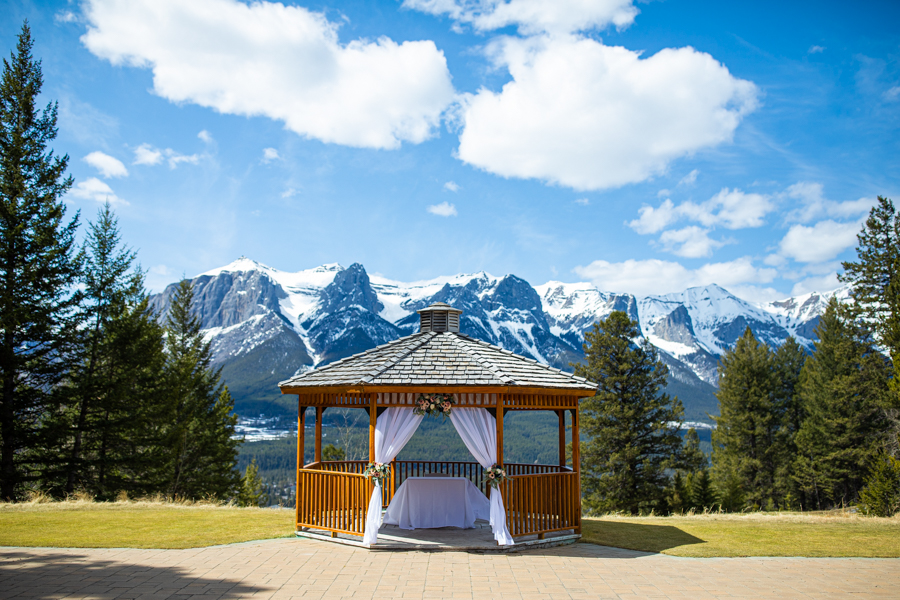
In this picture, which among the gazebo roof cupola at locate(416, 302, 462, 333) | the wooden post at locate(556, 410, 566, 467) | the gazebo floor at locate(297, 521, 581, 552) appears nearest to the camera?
the gazebo floor at locate(297, 521, 581, 552)

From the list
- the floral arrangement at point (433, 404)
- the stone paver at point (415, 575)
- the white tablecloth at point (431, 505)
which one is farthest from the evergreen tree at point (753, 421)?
the floral arrangement at point (433, 404)

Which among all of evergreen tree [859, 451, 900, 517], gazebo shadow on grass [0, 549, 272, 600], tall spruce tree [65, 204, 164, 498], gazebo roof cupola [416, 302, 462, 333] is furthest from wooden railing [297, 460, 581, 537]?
evergreen tree [859, 451, 900, 517]

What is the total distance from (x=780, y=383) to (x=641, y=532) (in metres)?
25.1

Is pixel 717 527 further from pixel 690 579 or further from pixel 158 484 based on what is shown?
pixel 158 484

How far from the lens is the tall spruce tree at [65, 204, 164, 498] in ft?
63.7

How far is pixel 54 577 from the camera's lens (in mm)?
7340

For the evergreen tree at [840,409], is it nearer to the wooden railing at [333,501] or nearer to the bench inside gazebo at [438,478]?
the bench inside gazebo at [438,478]

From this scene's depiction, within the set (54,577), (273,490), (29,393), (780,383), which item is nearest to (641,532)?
(54,577)

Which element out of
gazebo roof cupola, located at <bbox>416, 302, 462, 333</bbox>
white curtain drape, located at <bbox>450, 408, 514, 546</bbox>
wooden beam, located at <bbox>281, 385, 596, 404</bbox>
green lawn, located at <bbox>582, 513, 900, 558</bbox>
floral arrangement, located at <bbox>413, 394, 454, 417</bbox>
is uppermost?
gazebo roof cupola, located at <bbox>416, 302, 462, 333</bbox>

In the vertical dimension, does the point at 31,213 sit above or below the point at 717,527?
above

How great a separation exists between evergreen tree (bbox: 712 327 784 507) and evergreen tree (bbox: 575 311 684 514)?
924 cm

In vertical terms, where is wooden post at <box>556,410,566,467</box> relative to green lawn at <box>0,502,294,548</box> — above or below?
above

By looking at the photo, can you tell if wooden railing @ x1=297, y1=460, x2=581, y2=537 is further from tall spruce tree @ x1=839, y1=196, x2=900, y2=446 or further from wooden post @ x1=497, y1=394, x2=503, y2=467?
tall spruce tree @ x1=839, y1=196, x2=900, y2=446

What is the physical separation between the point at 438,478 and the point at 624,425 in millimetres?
14461
